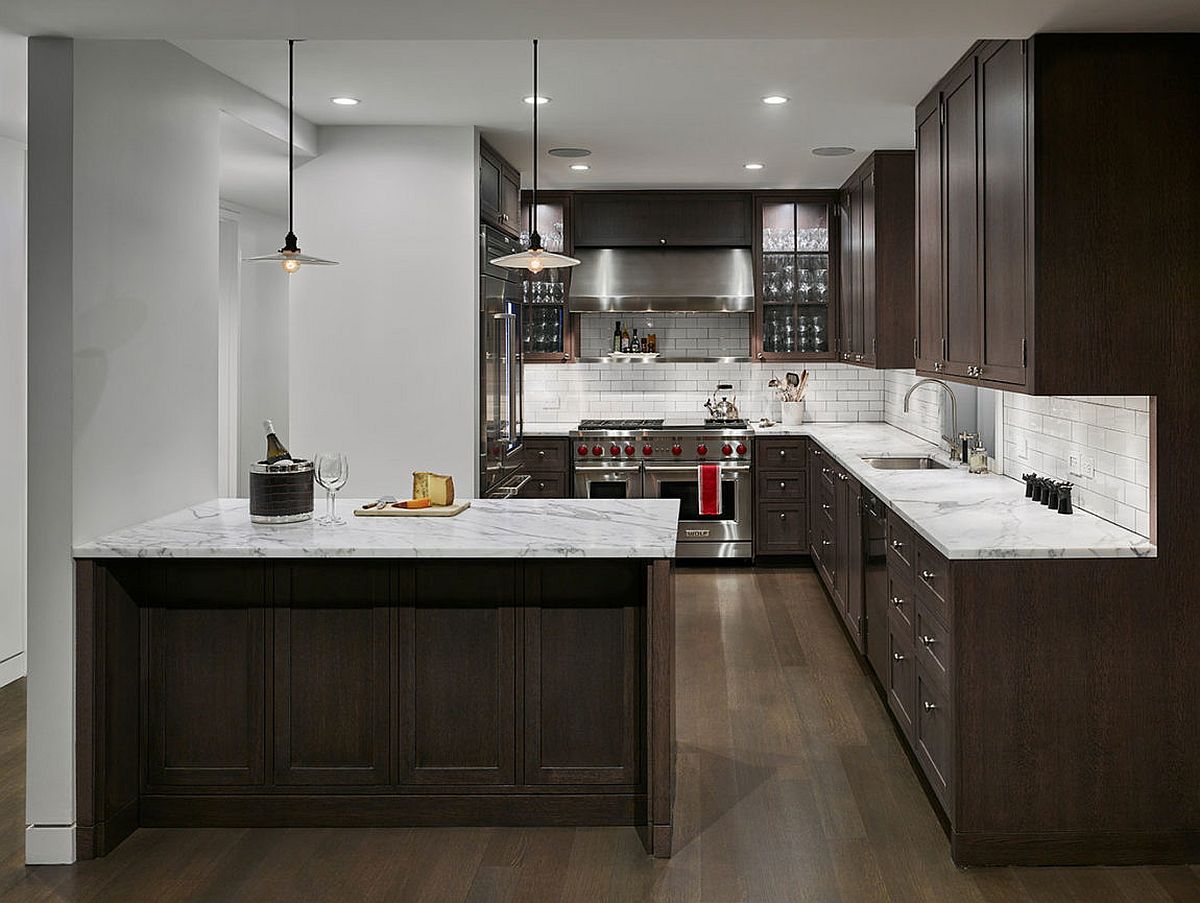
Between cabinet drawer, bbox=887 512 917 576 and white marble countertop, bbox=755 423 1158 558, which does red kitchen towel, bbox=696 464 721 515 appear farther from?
cabinet drawer, bbox=887 512 917 576

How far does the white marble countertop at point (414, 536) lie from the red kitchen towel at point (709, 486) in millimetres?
3726

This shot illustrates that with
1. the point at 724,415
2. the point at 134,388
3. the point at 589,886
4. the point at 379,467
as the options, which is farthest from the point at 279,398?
the point at 589,886

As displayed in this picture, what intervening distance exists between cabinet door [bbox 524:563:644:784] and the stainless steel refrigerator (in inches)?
90.3

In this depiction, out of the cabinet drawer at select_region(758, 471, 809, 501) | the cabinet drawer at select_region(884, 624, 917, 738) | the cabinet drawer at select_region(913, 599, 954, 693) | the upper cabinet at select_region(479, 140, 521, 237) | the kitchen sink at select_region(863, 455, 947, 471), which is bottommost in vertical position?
the cabinet drawer at select_region(884, 624, 917, 738)

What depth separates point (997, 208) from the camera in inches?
151

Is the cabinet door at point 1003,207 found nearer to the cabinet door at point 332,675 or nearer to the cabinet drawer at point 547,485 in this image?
the cabinet door at point 332,675

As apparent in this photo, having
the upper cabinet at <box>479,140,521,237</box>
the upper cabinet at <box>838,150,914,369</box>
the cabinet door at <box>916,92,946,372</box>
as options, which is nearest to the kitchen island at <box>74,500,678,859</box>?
the cabinet door at <box>916,92,946,372</box>

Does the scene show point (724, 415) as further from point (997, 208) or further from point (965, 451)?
point (997, 208)

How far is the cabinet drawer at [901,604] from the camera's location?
13.4ft

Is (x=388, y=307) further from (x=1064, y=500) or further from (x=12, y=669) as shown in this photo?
(x=1064, y=500)

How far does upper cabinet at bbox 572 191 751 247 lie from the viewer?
315 inches

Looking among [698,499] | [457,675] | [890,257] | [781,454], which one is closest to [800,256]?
[781,454]

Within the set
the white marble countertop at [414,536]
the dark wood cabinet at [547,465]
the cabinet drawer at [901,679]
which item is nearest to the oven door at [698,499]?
the dark wood cabinet at [547,465]

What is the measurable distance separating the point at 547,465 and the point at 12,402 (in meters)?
3.35
